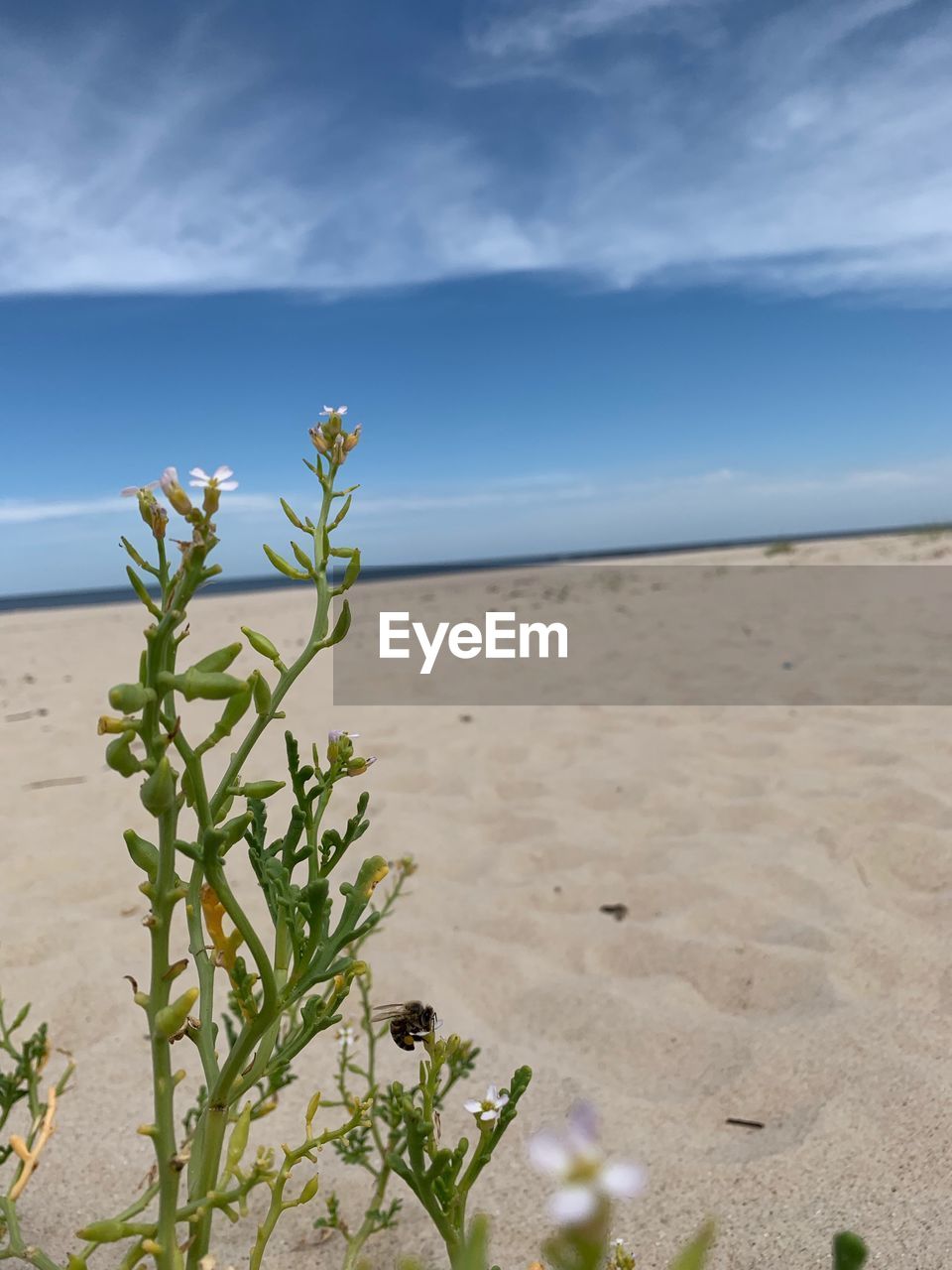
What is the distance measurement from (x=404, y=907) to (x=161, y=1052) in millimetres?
2176

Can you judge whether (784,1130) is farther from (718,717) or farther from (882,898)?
(718,717)

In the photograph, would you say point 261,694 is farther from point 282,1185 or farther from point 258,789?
point 282,1185

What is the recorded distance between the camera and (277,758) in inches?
189

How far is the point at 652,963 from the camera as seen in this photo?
8.27 ft

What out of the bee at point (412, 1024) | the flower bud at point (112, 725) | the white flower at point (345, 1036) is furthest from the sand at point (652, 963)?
the flower bud at point (112, 725)

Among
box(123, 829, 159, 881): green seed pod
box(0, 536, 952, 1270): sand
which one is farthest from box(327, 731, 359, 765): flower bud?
box(0, 536, 952, 1270): sand

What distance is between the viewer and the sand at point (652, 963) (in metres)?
1.61

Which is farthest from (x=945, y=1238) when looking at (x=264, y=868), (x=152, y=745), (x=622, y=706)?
(x=622, y=706)

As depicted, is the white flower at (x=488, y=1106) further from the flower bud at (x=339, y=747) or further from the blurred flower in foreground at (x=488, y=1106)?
the flower bud at (x=339, y=747)
